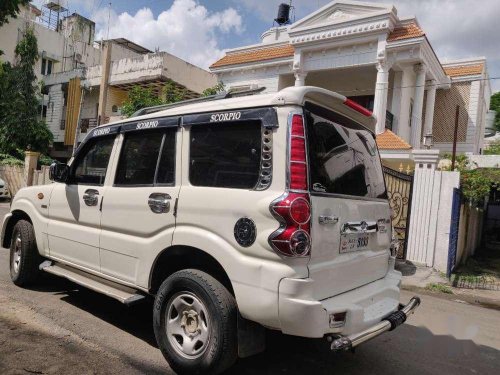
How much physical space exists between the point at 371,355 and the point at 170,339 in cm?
182

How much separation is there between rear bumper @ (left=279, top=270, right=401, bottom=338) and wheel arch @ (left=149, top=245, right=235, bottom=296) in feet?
1.63

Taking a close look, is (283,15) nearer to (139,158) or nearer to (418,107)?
(418,107)

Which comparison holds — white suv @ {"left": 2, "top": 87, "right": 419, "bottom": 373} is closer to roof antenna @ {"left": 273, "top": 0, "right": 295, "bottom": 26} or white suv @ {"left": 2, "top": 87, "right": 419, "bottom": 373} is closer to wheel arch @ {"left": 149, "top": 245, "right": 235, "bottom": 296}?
wheel arch @ {"left": 149, "top": 245, "right": 235, "bottom": 296}

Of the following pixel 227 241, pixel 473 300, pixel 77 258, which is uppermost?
pixel 227 241

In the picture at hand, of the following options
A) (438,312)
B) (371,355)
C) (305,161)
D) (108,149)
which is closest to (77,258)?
(108,149)

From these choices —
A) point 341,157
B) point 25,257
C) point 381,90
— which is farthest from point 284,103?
point 381,90

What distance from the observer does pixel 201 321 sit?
3053 mm

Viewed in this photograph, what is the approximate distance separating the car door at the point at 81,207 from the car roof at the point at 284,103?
753mm

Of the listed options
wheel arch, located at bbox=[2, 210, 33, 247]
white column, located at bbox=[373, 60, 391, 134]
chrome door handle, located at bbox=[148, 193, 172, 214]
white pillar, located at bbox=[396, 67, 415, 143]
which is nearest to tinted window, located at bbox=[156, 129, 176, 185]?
chrome door handle, located at bbox=[148, 193, 172, 214]

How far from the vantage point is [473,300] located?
7.05m

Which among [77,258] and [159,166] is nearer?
[159,166]

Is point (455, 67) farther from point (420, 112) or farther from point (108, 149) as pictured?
point (108, 149)

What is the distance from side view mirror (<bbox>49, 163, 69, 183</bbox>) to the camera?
15.0ft

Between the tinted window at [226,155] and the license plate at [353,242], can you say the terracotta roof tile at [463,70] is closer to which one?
Answer: the license plate at [353,242]
